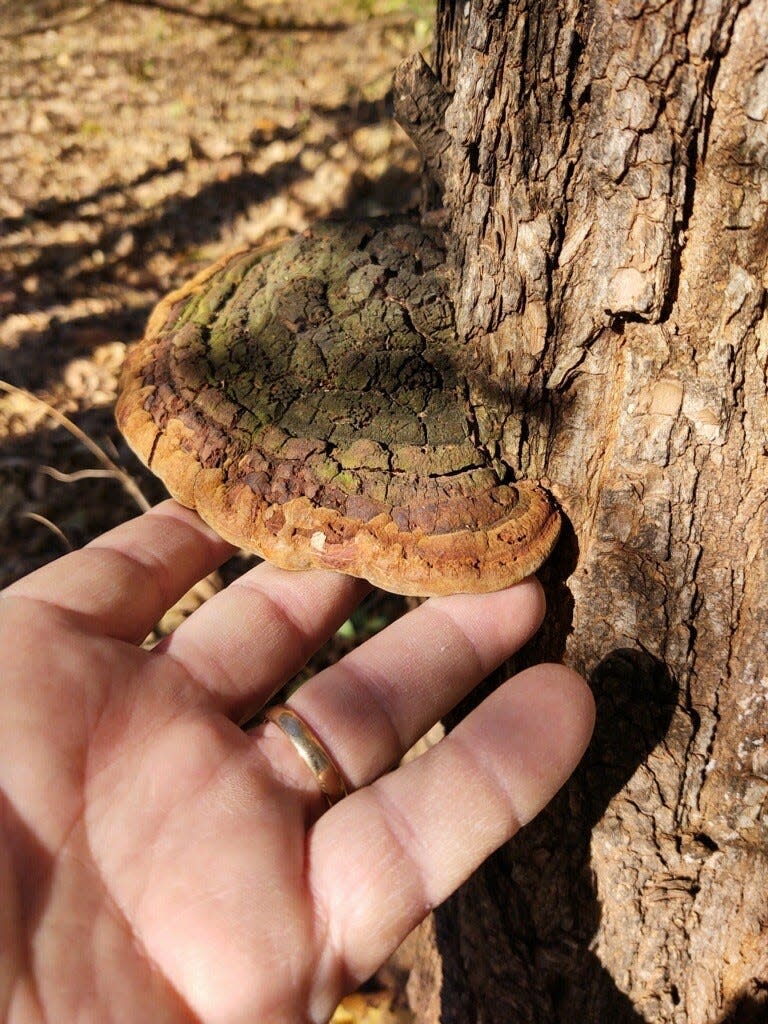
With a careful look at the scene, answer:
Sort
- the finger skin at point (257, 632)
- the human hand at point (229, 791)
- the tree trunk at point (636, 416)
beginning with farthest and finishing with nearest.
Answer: the finger skin at point (257, 632) < the human hand at point (229, 791) < the tree trunk at point (636, 416)

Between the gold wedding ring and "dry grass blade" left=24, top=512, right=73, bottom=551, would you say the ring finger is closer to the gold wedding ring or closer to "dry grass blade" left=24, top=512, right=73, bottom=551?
the gold wedding ring

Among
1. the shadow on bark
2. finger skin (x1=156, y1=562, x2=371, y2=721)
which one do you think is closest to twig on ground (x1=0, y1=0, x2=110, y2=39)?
finger skin (x1=156, y1=562, x2=371, y2=721)

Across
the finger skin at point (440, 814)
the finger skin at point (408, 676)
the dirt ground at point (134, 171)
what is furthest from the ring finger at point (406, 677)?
the dirt ground at point (134, 171)

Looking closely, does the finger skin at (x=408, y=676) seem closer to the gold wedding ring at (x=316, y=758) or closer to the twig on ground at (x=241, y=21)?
the gold wedding ring at (x=316, y=758)

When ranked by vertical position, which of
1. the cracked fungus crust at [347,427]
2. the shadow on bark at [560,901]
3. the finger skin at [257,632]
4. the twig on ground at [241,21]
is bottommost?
the shadow on bark at [560,901]

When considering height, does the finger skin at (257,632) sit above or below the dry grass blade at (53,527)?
above

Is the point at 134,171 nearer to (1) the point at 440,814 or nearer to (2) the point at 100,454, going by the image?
(2) the point at 100,454

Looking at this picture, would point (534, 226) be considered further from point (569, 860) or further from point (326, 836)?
point (569, 860)
